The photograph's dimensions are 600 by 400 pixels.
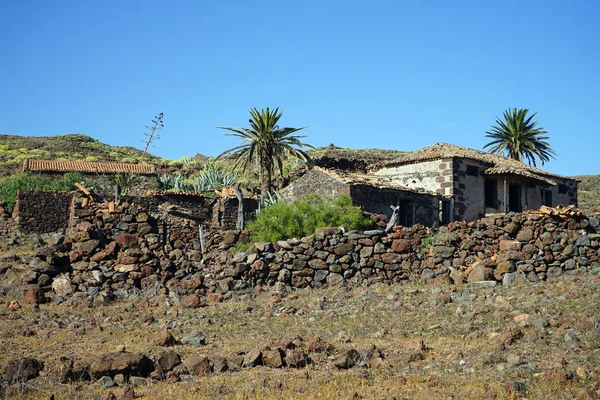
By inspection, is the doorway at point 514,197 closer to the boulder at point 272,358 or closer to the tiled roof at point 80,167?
the tiled roof at point 80,167

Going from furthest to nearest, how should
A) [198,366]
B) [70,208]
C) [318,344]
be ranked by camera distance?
1. [70,208]
2. [318,344]
3. [198,366]

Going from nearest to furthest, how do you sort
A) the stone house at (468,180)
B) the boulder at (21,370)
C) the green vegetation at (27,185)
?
the boulder at (21,370)
the green vegetation at (27,185)
the stone house at (468,180)

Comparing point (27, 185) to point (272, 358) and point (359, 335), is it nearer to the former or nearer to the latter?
point (359, 335)

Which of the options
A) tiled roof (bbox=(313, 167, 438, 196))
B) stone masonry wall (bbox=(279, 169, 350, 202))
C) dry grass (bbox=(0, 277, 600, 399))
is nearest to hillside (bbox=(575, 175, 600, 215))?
tiled roof (bbox=(313, 167, 438, 196))

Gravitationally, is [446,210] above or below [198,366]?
above

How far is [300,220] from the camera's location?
2286 centimetres

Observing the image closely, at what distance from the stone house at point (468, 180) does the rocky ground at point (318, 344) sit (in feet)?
54.2

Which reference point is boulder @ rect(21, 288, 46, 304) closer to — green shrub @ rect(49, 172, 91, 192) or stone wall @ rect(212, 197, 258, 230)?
stone wall @ rect(212, 197, 258, 230)

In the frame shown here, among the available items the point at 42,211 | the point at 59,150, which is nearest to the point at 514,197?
the point at 42,211

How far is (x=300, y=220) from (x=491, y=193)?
15930mm

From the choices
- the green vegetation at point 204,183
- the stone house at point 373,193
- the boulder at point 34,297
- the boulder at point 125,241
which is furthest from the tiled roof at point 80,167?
the boulder at point 34,297

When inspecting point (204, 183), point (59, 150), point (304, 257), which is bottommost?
point (304, 257)

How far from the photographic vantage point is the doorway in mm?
35844

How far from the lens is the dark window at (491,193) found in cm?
3481
